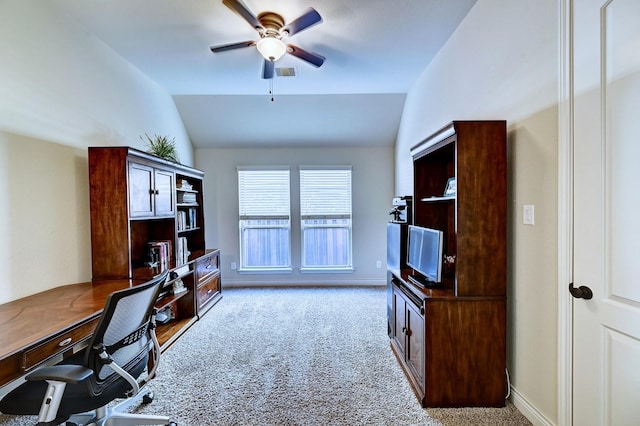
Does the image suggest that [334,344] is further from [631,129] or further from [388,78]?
[388,78]

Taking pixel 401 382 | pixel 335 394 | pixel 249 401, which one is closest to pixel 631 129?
pixel 401 382

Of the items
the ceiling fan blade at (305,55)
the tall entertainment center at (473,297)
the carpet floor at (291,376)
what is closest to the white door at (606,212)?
the tall entertainment center at (473,297)

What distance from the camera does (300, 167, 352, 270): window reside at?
4.96 metres

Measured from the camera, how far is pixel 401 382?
221 centimetres

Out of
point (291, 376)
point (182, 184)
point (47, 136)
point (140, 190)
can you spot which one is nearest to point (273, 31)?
point (140, 190)

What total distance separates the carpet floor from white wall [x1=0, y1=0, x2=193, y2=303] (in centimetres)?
103

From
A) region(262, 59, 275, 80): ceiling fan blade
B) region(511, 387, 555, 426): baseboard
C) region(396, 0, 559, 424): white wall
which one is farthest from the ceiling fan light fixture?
region(511, 387, 555, 426): baseboard

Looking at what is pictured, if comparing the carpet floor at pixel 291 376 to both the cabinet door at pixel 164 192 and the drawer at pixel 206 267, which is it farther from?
the cabinet door at pixel 164 192

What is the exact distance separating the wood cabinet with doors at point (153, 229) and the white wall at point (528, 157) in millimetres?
2870

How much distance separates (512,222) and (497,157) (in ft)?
1.46

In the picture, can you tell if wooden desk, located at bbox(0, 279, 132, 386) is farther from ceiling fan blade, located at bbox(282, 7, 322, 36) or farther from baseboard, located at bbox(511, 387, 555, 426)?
baseboard, located at bbox(511, 387, 555, 426)

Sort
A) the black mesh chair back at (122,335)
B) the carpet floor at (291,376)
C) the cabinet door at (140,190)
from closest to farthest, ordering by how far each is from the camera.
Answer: the black mesh chair back at (122,335)
the carpet floor at (291,376)
the cabinet door at (140,190)

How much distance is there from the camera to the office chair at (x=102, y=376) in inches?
47.9

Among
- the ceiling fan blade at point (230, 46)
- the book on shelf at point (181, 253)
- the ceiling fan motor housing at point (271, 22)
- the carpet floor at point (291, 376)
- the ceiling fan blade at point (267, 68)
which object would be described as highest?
the ceiling fan motor housing at point (271, 22)
